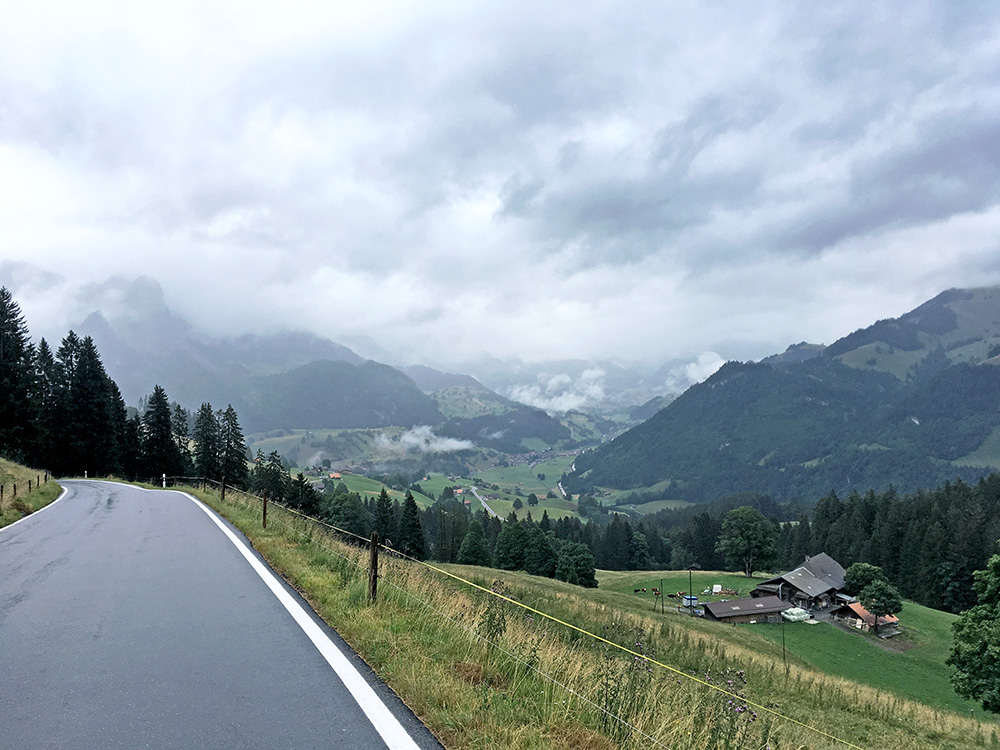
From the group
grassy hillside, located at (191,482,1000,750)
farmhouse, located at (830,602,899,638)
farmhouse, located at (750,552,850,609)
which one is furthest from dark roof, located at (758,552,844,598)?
grassy hillside, located at (191,482,1000,750)

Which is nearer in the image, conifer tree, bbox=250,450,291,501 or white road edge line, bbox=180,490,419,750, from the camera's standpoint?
white road edge line, bbox=180,490,419,750

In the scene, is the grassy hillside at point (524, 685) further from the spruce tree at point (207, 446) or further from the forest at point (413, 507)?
the spruce tree at point (207, 446)

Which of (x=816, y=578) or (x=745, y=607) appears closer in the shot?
(x=745, y=607)

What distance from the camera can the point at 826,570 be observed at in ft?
237

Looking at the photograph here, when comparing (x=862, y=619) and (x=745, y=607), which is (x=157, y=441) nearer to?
(x=745, y=607)

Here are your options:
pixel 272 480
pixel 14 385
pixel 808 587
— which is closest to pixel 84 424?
pixel 14 385

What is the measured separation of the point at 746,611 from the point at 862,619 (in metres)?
11.5

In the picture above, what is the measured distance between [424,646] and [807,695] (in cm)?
1193

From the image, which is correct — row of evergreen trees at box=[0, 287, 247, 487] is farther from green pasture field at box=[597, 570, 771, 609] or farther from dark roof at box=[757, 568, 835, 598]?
dark roof at box=[757, 568, 835, 598]

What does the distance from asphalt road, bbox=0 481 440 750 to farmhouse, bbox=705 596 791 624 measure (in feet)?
180

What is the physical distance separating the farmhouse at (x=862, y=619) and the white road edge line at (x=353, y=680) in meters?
59.7

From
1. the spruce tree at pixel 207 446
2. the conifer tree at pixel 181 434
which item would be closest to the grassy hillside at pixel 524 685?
the spruce tree at pixel 207 446

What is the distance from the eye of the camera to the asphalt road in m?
4.15

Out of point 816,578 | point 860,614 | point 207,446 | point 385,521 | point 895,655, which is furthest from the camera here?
point 385,521
